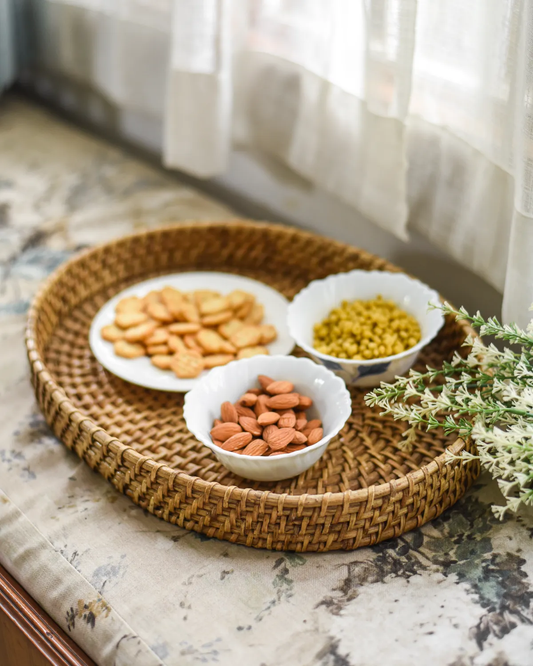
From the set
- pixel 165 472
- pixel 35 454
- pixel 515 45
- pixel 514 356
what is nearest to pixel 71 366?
pixel 35 454

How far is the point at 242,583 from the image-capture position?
2.40 feet

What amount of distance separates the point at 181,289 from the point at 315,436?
0.45 meters

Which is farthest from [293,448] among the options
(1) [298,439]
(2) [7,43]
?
(2) [7,43]

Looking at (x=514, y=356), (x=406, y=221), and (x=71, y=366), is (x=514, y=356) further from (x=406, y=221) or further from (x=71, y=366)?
(x=71, y=366)

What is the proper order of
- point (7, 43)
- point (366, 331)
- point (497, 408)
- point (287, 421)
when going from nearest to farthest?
point (497, 408), point (287, 421), point (366, 331), point (7, 43)

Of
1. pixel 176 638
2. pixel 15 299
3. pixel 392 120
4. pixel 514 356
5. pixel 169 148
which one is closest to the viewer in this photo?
pixel 176 638

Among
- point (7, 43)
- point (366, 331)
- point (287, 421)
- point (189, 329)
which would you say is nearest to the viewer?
point (287, 421)

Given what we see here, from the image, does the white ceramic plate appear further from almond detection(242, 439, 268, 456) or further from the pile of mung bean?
almond detection(242, 439, 268, 456)

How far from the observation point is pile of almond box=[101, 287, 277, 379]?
1006mm

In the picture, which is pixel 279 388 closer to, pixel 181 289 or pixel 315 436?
pixel 315 436

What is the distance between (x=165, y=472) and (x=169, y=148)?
0.72m

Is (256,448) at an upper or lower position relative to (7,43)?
lower

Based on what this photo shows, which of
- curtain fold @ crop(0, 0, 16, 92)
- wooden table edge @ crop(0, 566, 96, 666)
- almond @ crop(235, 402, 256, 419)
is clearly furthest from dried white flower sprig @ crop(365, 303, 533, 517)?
curtain fold @ crop(0, 0, 16, 92)

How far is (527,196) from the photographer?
32.7 inches
